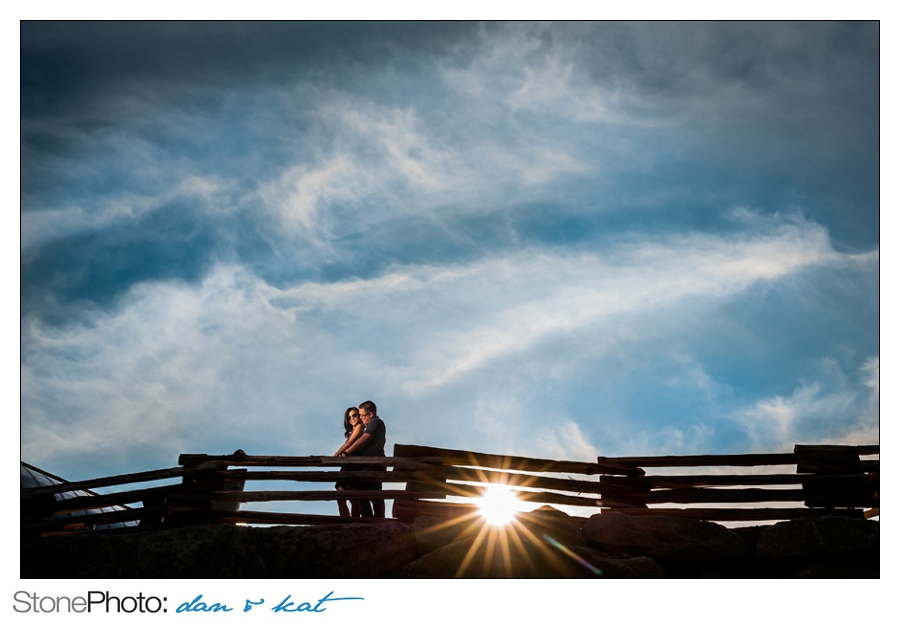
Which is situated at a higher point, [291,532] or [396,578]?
[291,532]

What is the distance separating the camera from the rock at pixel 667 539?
728 cm

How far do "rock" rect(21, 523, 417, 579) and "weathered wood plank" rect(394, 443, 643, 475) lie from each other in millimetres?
1118

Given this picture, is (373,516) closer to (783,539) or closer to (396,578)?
(396,578)

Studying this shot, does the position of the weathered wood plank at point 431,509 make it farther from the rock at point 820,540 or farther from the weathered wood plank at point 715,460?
the rock at point 820,540

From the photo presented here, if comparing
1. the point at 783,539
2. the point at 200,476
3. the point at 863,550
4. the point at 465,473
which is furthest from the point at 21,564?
the point at 863,550

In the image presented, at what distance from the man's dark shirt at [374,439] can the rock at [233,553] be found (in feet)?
4.07

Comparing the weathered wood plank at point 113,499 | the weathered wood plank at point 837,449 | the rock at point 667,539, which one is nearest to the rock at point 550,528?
the rock at point 667,539

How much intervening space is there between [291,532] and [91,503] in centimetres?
282

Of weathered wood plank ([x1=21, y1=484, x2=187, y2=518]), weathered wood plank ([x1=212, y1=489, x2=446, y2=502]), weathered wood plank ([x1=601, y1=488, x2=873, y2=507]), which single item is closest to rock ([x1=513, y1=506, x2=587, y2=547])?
weathered wood plank ([x1=601, y1=488, x2=873, y2=507])

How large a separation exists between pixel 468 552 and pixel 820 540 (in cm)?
383

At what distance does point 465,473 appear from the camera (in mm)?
8062

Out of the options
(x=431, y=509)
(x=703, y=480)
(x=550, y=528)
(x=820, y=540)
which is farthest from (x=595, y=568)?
(x=820, y=540)
